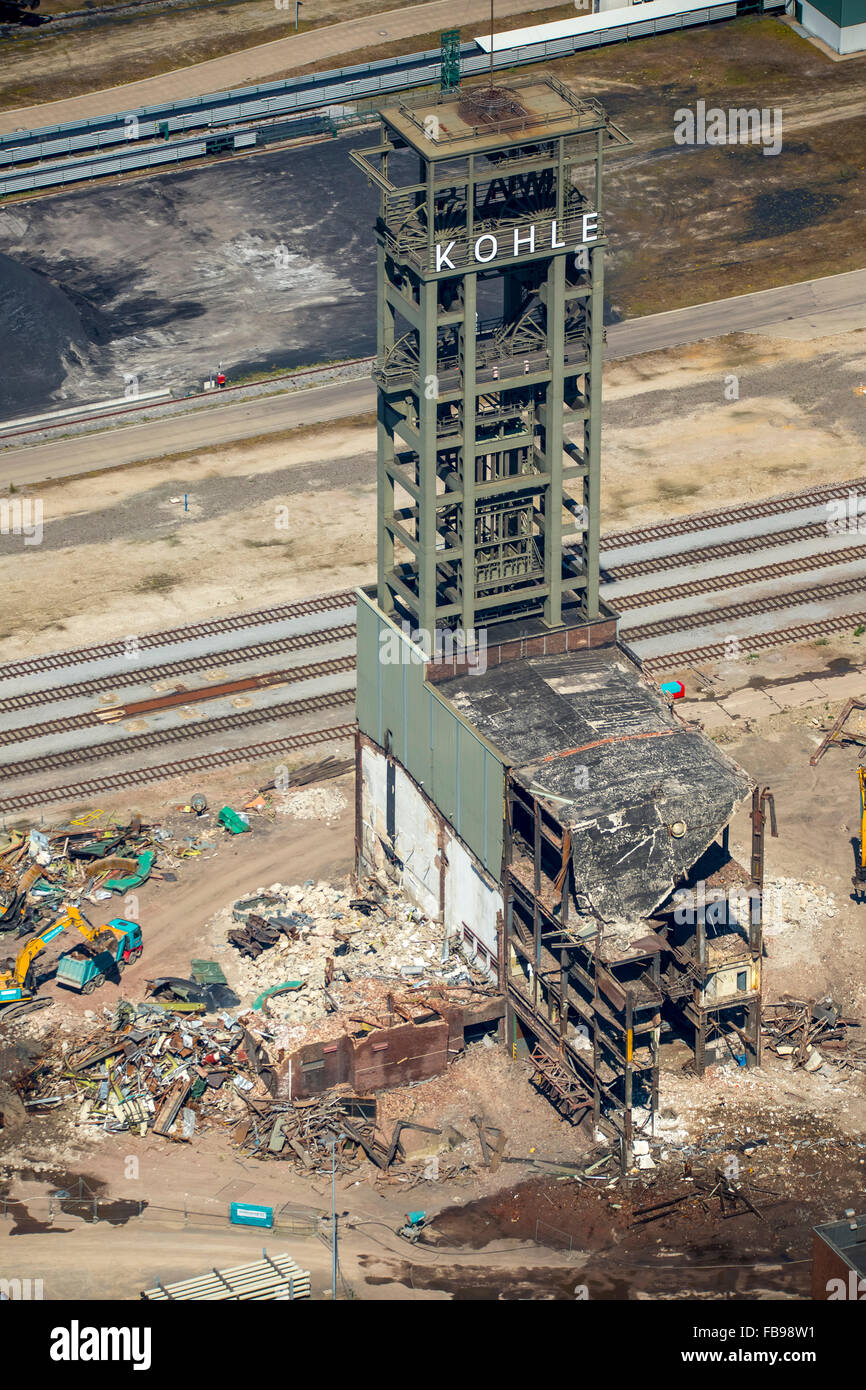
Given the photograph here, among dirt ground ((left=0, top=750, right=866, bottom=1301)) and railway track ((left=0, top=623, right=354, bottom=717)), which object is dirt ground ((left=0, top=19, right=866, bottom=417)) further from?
dirt ground ((left=0, top=750, right=866, bottom=1301))

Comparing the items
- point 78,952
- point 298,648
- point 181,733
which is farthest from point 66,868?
point 298,648

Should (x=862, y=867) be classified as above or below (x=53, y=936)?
above

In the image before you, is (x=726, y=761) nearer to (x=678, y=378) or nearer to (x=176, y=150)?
(x=678, y=378)

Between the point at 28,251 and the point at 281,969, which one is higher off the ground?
the point at 28,251

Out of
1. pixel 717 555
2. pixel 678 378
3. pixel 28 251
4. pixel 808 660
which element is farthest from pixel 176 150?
pixel 808 660

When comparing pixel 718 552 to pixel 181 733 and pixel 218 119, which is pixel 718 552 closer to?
pixel 181 733

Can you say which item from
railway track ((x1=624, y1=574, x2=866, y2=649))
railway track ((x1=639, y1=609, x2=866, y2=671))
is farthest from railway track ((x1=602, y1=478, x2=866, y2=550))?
railway track ((x1=639, y1=609, x2=866, y2=671))

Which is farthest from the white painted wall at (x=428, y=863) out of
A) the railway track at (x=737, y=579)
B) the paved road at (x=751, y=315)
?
the paved road at (x=751, y=315)

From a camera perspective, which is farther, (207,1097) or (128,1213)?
(207,1097)
